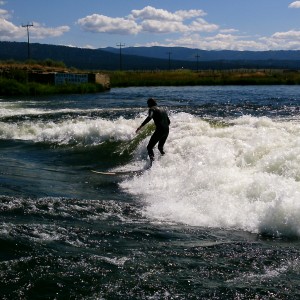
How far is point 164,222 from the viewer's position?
30.2ft

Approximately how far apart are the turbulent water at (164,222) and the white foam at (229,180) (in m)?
0.03

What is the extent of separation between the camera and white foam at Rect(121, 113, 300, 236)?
9.04 meters

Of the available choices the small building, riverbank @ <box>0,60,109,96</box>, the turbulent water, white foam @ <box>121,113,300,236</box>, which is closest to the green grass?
riverbank @ <box>0,60,109,96</box>

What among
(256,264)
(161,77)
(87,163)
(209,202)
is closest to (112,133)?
(87,163)

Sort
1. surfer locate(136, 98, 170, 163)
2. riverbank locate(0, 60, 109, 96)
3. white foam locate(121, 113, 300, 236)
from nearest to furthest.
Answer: white foam locate(121, 113, 300, 236) < surfer locate(136, 98, 170, 163) < riverbank locate(0, 60, 109, 96)

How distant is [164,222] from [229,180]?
2.75m

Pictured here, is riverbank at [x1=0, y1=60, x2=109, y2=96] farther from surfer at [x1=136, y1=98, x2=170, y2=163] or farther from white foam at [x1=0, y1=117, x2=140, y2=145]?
surfer at [x1=136, y1=98, x2=170, y2=163]

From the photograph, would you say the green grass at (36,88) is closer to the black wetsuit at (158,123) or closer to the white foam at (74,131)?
the white foam at (74,131)

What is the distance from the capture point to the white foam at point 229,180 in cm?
904

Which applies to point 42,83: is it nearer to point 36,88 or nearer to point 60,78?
point 60,78

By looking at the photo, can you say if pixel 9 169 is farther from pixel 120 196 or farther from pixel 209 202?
pixel 209 202

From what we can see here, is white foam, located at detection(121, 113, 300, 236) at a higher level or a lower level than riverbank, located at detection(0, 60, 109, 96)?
lower

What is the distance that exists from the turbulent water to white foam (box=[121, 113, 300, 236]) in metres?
0.03

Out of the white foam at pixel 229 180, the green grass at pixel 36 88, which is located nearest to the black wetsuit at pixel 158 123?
the white foam at pixel 229 180
